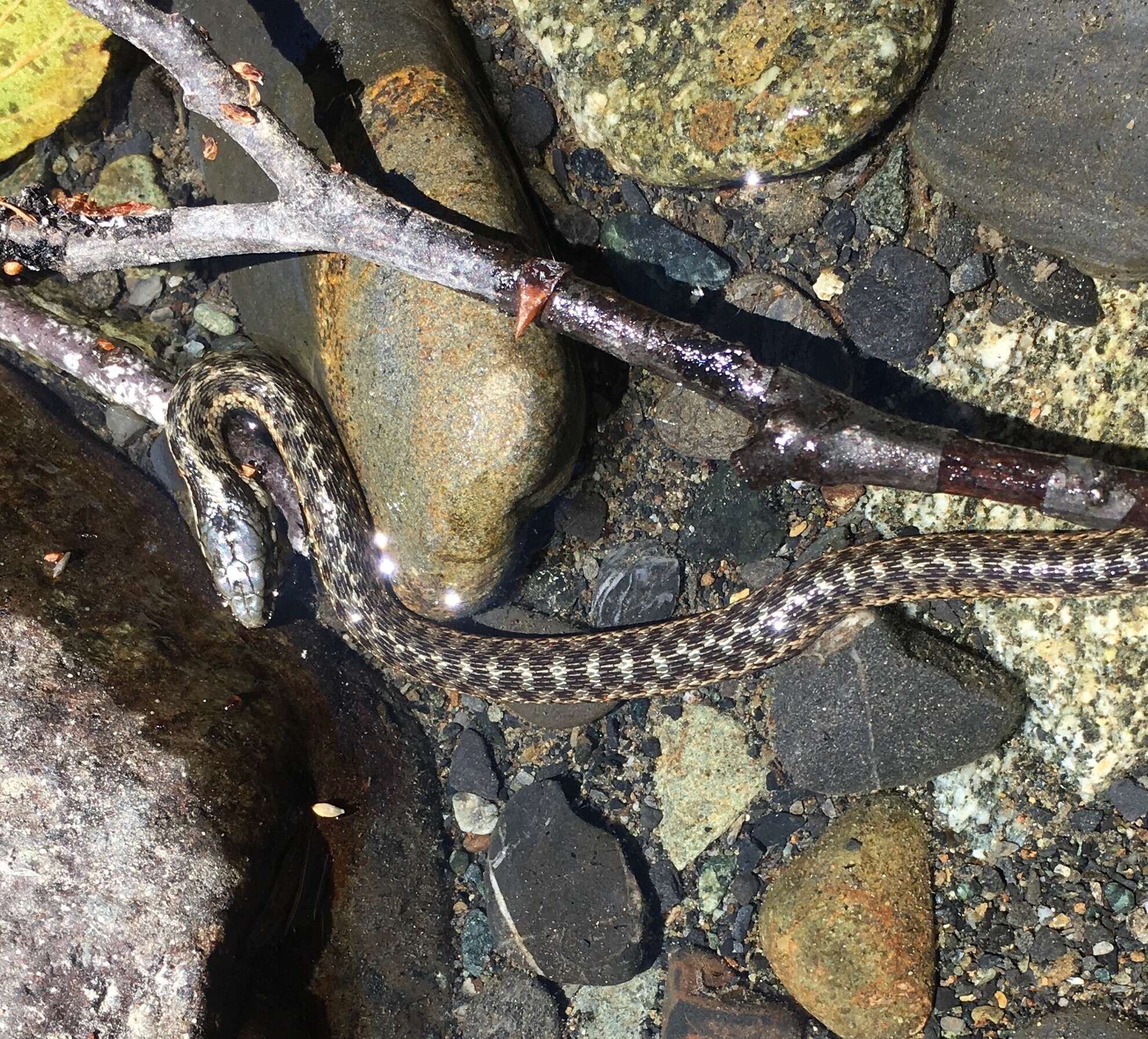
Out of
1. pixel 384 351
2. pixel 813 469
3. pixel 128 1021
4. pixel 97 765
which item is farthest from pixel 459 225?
pixel 128 1021

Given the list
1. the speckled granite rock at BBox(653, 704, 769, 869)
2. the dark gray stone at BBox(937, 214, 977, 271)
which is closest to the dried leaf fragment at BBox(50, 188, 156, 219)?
the speckled granite rock at BBox(653, 704, 769, 869)

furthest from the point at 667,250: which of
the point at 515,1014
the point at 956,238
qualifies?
the point at 515,1014

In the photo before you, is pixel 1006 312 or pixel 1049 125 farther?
pixel 1006 312

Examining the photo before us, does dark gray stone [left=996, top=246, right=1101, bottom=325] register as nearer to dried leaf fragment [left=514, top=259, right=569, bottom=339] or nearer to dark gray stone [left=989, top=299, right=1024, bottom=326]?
dark gray stone [left=989, top=299, right=1024, bottom=326]

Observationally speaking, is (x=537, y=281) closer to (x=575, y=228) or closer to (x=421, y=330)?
(x=421, y=330)

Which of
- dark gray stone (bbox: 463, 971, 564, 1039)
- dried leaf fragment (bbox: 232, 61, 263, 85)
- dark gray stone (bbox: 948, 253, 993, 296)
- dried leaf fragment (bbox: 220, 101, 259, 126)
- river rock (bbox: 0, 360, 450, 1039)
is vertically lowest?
dark gray stone (bbox: 463, 971, 564, 1039)

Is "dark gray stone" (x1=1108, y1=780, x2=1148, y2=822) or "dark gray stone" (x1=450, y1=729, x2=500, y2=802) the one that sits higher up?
"dark gray stone" (x1=1108, y1=780, x2=1148, y2=822)

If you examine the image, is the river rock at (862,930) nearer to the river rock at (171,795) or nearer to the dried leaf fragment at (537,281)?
the river rock at (171,795)
